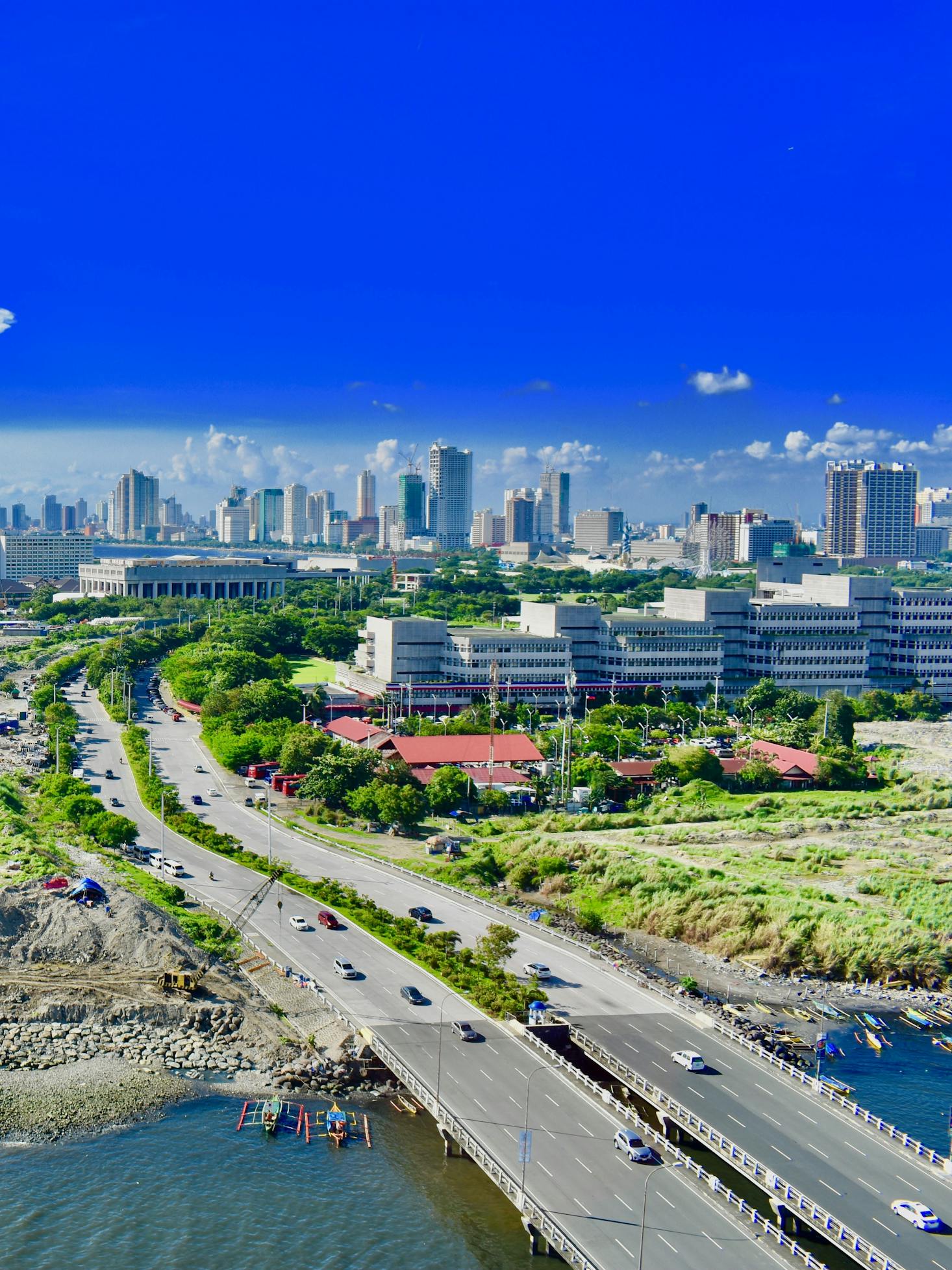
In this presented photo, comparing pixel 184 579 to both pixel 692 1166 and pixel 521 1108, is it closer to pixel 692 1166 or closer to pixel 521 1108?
pixel 521 1108

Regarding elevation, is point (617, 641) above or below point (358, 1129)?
above

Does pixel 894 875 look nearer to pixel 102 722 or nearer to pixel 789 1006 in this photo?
pixel 789 1006

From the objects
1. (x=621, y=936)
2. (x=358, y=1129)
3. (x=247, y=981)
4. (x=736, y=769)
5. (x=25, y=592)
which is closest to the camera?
(x=358, y=1129)

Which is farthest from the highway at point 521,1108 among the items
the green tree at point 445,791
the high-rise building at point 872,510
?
the high-rise building at point 872,510

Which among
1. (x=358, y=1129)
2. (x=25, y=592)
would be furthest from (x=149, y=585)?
(x=358, y=1129)

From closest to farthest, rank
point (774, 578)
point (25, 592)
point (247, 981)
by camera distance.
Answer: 1. point (247, 981)
2. point (774, 578)
3. point (25, 592)

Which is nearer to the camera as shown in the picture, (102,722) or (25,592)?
(102,722)
